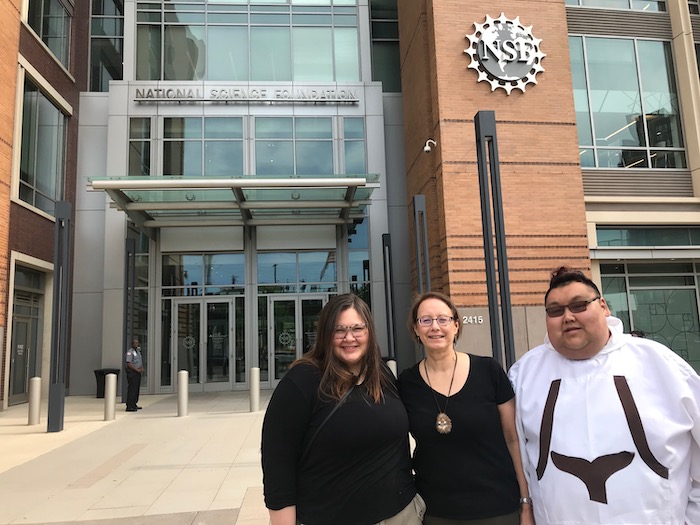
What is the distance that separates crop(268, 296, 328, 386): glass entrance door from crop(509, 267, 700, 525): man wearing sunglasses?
47.1 feet

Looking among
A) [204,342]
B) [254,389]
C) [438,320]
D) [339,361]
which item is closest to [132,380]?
[254,389]

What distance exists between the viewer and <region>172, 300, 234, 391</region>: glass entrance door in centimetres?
1583

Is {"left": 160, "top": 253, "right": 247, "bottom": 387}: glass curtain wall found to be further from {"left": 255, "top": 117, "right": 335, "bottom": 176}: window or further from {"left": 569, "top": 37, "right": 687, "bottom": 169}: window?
{"left": 569, "top": 37, "right": 687, "bottom": 169}: window

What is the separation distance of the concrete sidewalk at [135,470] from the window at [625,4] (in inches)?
585

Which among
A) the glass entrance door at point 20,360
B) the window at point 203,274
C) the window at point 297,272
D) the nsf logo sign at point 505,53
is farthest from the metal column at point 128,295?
the nsf logo sign at point 505,53

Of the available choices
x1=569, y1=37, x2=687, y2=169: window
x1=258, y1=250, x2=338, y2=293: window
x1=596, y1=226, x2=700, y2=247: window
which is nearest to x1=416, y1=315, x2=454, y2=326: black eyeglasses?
x1=596, y1=226, x2=700, y2=247: window

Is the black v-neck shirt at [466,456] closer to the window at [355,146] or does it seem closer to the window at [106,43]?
the window at [355,146]

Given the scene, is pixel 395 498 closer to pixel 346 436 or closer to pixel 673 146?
pixel 346 436

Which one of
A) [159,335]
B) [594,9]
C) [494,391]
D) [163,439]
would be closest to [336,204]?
[159,335]

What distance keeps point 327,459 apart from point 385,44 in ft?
62.3

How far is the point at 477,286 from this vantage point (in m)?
13.2

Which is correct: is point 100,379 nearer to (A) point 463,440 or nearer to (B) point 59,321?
(B) point 59,321

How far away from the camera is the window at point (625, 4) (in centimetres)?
1548

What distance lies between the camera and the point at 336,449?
6.57ft
